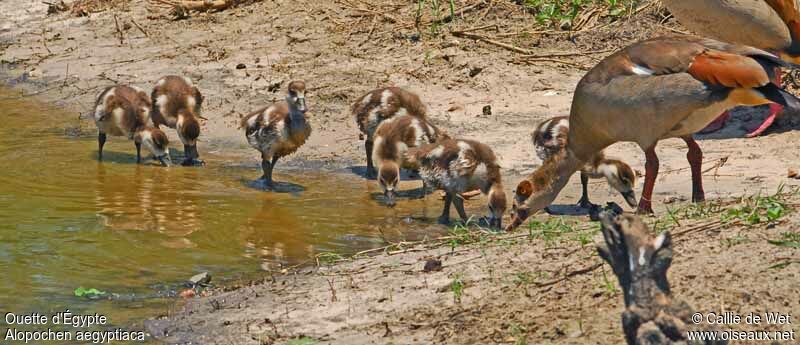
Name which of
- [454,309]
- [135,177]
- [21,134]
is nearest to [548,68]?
[135,177]

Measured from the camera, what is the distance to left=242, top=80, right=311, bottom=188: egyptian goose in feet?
35.6

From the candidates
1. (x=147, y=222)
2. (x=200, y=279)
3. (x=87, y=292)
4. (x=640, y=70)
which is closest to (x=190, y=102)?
(x=147, y=222)

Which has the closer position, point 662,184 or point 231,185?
point 662,184

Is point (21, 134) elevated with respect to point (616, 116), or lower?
lower

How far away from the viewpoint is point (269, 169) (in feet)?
35.7

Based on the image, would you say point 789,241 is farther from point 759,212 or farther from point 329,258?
point 329,258

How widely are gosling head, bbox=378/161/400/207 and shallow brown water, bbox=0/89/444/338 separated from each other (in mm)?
115

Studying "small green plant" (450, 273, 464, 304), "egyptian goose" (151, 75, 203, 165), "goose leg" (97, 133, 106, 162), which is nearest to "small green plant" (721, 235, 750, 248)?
"small green plant" (450, 273, 464, 304)

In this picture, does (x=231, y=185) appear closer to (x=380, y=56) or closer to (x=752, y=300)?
(x=380, y=56)

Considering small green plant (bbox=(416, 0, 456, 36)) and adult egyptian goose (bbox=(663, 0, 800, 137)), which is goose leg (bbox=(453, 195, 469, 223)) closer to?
adult egyptian goose (bbox=(663, 0, 800, 137))

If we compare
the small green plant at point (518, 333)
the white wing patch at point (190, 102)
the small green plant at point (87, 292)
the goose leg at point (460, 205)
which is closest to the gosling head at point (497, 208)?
the goose leg at point (460, 205)

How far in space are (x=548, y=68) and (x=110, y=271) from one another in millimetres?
6070

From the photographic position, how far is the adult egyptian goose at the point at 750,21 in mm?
10336

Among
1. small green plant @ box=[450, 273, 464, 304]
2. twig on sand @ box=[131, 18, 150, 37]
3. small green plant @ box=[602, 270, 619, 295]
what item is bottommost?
small green plant @ box=[450, 273, 464, 304]
